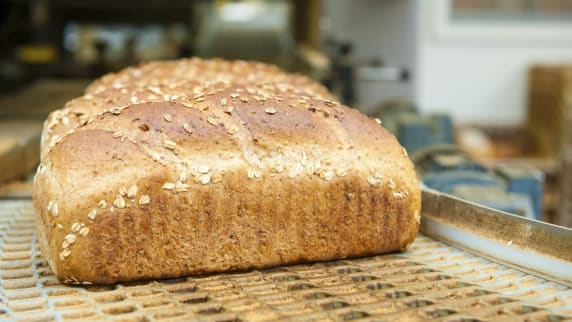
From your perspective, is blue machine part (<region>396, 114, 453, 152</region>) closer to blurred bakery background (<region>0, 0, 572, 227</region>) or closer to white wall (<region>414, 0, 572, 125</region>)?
blurred bakery background (<region>0, 0, 572, 227</region>)

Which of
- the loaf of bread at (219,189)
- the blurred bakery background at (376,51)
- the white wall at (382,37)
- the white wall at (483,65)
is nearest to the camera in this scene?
the loaf of bread at (219,189)

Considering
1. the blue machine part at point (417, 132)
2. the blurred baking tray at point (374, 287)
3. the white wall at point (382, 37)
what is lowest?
the blurred baking tray at point (374, 287)

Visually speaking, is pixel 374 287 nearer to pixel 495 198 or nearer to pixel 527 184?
pixel 495 198

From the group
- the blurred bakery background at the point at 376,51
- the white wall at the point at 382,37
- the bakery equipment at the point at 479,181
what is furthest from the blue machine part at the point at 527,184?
the white wall at the point at 382,37

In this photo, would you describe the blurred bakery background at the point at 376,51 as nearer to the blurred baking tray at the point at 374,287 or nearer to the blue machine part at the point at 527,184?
the blue machine part at the point at 527,184

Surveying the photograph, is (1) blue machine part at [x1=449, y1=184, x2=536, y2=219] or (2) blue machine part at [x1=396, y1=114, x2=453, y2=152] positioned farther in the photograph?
(2) blue machine part at [x1=396, y1=114, x2=453, y2=152]

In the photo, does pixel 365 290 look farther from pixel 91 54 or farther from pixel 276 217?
pixel 91 54

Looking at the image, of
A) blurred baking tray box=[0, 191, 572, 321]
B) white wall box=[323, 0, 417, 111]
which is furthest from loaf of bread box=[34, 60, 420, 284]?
white wall box=[323, 0, 417, 111]

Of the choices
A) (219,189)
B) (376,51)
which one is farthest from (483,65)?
(219,189)
